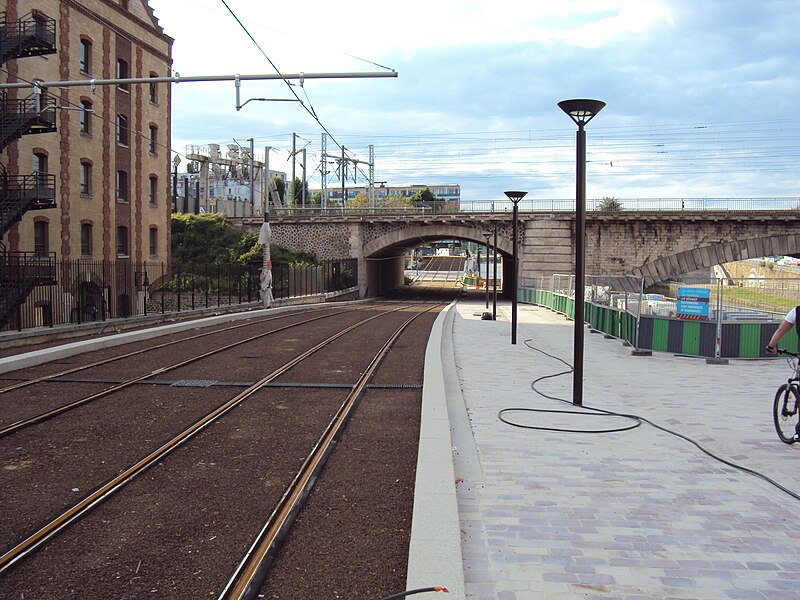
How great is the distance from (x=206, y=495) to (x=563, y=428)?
4523 mm

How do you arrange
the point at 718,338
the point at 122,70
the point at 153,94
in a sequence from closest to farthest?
the point at 718,338 < the point at 122,70 < the point at 153,94

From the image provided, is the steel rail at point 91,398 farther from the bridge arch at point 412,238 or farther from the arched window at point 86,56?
the bridge arch at point 412,238

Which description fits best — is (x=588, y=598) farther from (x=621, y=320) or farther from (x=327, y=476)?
(x=621, y=320)

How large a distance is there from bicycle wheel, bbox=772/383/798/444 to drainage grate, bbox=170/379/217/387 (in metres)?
7.75

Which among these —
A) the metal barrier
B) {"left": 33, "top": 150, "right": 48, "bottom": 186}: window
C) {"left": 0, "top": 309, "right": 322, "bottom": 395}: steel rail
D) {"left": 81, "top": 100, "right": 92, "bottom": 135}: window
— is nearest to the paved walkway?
the metal barrier

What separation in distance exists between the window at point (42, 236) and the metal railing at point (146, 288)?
126 centimetres

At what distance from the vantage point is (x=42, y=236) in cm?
2897

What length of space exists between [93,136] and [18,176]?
5839 millimetres

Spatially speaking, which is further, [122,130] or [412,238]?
[412,238]

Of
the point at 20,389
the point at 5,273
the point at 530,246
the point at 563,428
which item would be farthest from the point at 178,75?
the point at 530,246

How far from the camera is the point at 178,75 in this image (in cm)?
1289

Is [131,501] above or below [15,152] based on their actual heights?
below

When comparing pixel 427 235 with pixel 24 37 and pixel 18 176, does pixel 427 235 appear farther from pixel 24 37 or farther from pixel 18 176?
pixel 24 37

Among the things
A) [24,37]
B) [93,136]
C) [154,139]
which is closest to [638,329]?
[24,37]
